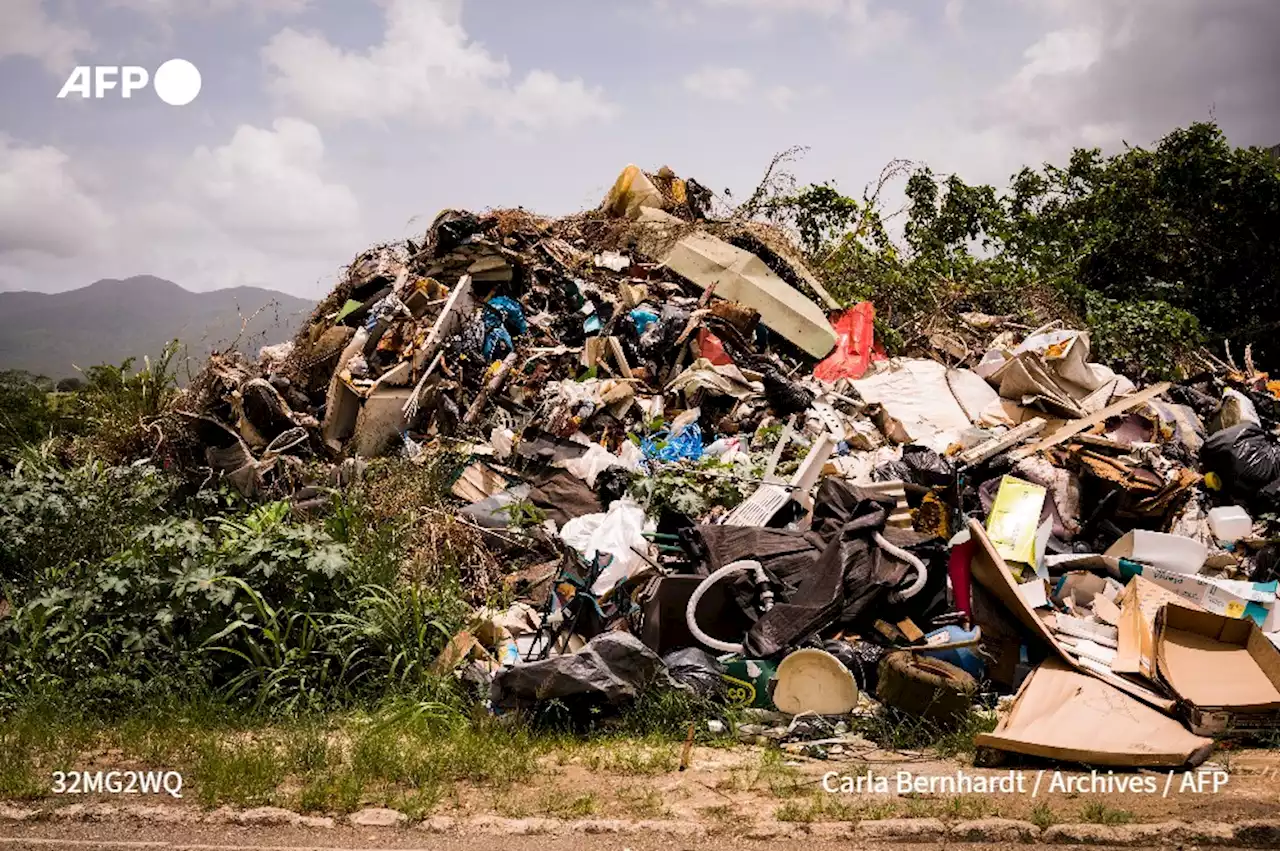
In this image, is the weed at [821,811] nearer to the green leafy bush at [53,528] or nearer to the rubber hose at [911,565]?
the rubber hose at [911,565]

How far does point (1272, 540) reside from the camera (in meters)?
5.62

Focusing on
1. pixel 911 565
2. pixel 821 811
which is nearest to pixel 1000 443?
pixel 911 565

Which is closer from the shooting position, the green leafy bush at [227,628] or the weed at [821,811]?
the weed at [821,811]

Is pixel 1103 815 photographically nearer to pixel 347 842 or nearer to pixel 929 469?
pixel 347 842

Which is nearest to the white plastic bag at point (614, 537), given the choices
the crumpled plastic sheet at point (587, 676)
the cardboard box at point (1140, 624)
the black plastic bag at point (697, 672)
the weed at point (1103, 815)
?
the black plastic bag at point (697, 672)

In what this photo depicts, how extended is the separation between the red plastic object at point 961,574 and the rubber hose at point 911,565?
0.16 metres

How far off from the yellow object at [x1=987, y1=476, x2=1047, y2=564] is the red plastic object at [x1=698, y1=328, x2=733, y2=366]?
2982 mm

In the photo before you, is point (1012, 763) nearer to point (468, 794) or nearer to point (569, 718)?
point (569, 718)

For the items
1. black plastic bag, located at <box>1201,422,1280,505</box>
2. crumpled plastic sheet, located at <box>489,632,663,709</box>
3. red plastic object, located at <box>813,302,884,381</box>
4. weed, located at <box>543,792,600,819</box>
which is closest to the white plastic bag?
crumpled plastic sheet, located at <box>489,632,663,709</box>

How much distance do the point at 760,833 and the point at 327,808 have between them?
169 centimetres

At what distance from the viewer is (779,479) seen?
6.54 metres

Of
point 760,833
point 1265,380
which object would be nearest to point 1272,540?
point 1265,380

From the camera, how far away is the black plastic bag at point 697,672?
452 cm

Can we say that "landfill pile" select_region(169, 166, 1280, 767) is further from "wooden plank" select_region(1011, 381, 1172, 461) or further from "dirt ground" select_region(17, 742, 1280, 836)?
"dirt ground" select_region(17, 742, 1280, 836)
